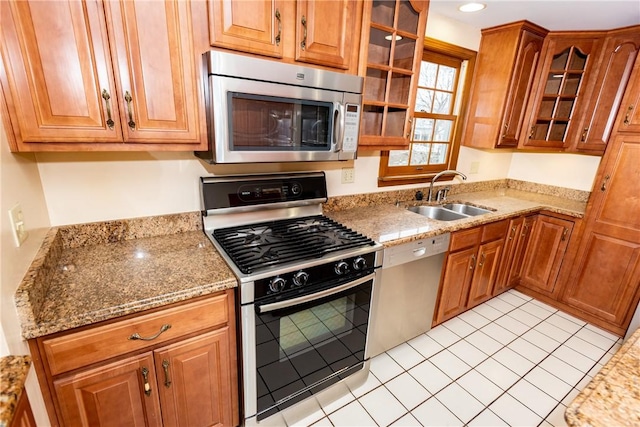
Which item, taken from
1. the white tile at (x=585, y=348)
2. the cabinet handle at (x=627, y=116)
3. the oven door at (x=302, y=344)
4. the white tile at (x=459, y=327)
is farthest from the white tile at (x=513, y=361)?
the cabinet handle at (x=627, y=116)

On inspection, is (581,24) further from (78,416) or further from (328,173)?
(78,416)

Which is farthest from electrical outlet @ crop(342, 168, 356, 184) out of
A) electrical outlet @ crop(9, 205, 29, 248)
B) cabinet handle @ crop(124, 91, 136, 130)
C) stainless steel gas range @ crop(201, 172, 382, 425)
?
electrical outlet @ crop(9, 205, 29, 248)

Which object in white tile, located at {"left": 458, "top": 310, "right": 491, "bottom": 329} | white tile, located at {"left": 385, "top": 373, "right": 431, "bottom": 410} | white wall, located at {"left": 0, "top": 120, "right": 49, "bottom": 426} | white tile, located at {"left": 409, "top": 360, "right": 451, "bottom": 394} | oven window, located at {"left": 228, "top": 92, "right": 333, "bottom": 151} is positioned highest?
oven window, located at {"left": 228, "top": 92, "right": 333, "bottom": 151}

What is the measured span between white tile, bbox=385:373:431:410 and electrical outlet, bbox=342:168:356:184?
4.43 ft

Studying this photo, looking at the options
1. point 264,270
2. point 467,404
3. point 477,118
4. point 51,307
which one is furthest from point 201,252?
point 477,118

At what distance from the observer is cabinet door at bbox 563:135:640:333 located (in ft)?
7.22

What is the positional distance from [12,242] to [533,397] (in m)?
2.61

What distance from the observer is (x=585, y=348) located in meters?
2.24

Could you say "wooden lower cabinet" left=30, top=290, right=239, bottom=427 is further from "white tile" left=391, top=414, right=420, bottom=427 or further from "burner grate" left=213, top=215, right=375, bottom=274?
"white tile" left=391, top=414, right=420, bottom=427

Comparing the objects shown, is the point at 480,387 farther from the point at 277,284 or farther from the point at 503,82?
the point at 503,82

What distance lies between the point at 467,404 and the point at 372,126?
176 cm

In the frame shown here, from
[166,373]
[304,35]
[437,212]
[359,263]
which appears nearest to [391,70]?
[304,35]

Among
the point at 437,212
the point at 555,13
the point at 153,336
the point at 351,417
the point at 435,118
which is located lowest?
the point at 351,417

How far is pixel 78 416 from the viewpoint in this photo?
1.05 metres
